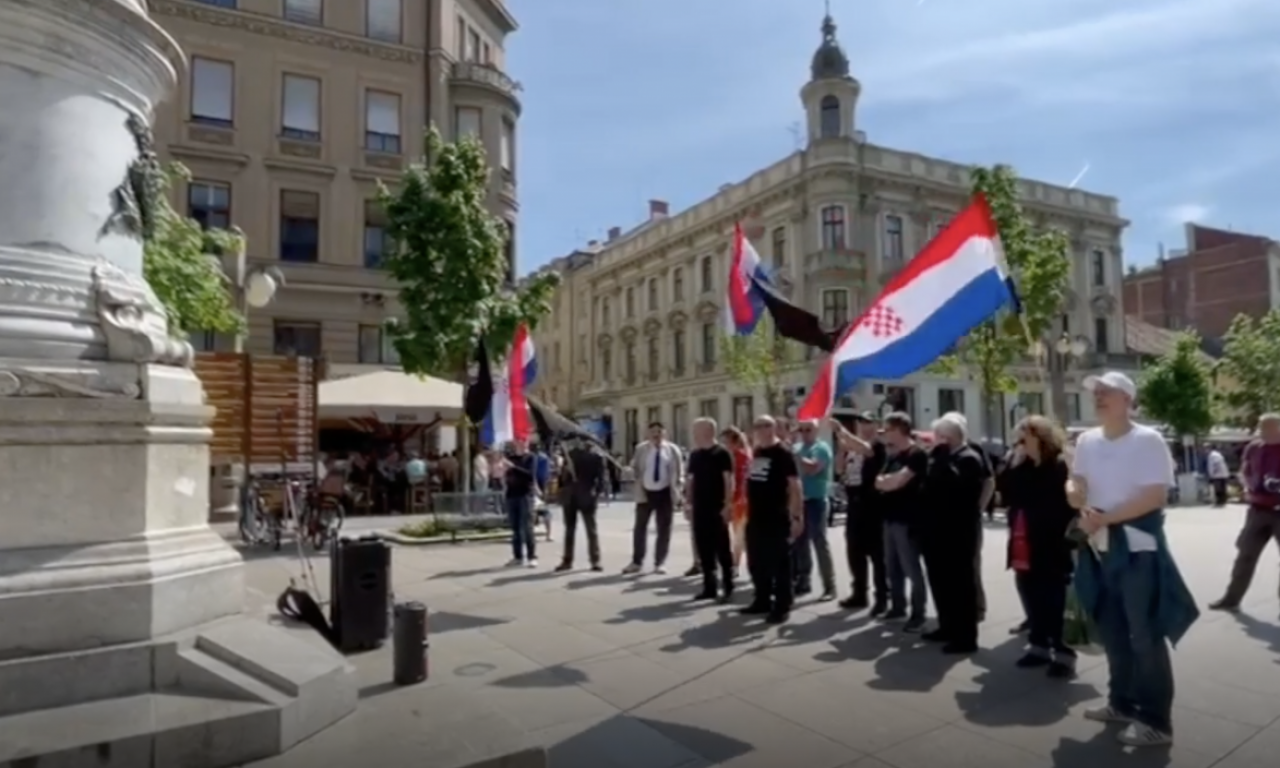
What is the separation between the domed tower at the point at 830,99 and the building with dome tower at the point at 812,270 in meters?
0.06

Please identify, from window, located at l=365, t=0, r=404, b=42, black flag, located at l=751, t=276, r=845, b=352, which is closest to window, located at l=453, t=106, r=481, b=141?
window, located at l=365, t=0, r=404, b=42

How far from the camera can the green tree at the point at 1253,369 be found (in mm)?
37281

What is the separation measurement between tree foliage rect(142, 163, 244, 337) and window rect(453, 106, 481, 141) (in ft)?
45.4

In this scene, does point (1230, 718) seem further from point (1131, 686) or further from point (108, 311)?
point (108, 311)

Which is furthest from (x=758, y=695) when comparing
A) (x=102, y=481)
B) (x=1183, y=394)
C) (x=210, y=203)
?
(x=1183, y=394)

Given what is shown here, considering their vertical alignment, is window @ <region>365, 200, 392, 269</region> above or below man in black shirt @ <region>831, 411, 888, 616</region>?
above

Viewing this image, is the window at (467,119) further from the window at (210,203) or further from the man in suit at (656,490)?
the man in suit at (656,490)

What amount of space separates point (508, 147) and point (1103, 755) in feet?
98.4

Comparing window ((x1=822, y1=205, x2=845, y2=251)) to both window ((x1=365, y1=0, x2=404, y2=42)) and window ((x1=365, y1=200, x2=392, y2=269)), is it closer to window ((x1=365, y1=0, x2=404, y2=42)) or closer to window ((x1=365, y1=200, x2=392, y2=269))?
window ((x1=365, y1=0, x2=404, y2=42))

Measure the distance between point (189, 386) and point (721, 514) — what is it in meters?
5.41

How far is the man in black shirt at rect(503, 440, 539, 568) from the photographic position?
39.8 feet

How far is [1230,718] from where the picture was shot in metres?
5.44

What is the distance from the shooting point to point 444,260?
17484 mm

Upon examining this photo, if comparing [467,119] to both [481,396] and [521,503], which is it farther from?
[521,503]
